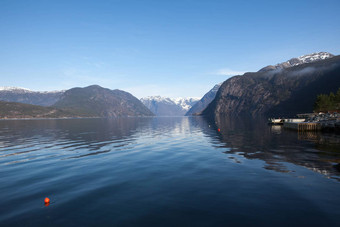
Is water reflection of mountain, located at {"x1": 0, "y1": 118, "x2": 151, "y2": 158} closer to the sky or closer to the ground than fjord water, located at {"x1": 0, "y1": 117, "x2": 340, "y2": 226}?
closer to the sky

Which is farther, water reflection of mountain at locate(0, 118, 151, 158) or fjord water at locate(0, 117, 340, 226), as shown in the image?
water reflection of mountain at locate(0, 118, 151, 158)

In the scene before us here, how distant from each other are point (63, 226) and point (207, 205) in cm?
924

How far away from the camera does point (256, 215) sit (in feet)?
42.5

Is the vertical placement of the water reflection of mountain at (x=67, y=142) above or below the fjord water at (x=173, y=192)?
above

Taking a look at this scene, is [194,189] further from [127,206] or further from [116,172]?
[116,172]

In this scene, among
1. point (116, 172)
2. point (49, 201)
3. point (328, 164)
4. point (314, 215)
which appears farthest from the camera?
point (328, 164)

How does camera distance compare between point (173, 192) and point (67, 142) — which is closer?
point (173, 192)

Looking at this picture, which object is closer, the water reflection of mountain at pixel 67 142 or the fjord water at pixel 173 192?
the fjord water at pixel 173 192

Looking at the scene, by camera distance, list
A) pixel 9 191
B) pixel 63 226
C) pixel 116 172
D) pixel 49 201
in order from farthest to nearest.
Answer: pixel 116 172 → pixel 9 191 → pixel 49 201 → pixel 63 226

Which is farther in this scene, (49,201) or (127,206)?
(49,201)

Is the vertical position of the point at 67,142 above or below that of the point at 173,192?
above

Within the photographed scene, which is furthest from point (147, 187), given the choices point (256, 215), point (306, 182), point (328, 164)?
point (328, 164)

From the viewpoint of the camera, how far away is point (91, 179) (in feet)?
69.0

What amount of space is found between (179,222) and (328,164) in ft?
75.6
